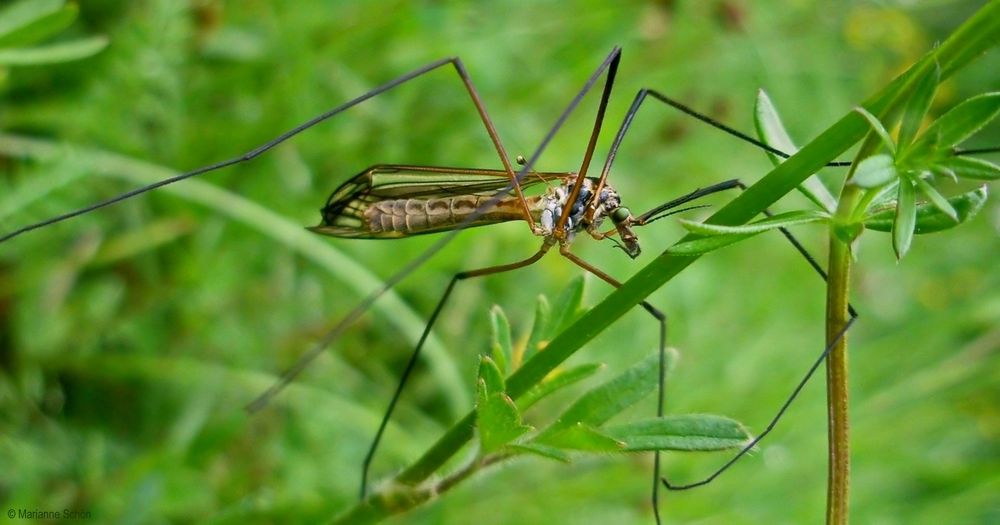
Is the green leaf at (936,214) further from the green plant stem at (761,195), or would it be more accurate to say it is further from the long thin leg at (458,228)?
the long thin leg at (458,228)

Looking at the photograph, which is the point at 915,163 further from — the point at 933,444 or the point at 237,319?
the point at 933,444

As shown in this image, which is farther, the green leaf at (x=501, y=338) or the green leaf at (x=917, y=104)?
the green leaf at (x=501, y=338)

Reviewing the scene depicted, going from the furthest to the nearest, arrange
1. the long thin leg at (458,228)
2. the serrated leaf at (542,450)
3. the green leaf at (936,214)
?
the long thin leg at (458,228) → the serrated leaf at (542,450) → the green leaf at (936,214)

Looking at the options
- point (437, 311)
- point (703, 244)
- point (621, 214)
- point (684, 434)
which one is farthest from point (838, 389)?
point (437, 311)

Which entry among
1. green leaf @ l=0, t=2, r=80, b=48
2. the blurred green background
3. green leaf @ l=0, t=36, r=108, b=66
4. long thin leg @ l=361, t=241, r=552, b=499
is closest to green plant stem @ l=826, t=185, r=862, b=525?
long thin leg @ l=361, t=241, r=552, b=499

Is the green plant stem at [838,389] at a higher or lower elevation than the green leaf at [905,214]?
lower

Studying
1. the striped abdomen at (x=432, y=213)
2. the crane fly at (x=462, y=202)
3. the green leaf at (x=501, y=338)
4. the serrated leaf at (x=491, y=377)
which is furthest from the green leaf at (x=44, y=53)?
the serrated leaf at (x=491, y=377)
